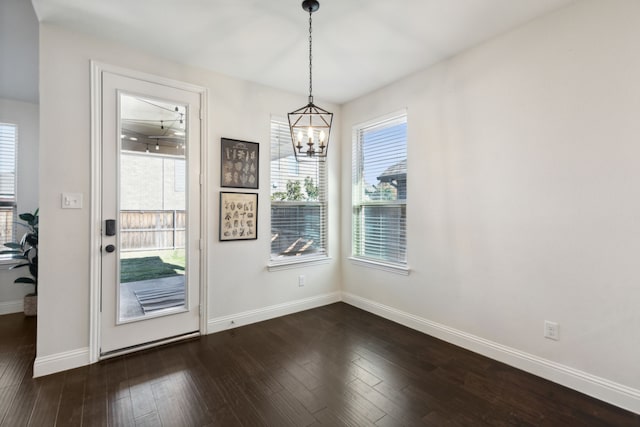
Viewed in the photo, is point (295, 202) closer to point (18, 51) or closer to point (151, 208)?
point (151, 208)

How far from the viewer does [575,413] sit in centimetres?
188

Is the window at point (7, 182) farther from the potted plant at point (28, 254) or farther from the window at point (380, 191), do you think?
the window at point (380, 191)

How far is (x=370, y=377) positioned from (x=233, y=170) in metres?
2.44

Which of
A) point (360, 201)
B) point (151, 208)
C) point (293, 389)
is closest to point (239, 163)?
point (151, 208)

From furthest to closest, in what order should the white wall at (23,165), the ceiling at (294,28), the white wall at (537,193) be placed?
the white wall at (23,165)
the ceiling at (294,28)
the white wall at (537,193)

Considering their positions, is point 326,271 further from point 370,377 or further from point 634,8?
point 634,8

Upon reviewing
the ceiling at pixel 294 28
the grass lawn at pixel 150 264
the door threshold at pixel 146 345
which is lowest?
the door threshold at pixel 146 345

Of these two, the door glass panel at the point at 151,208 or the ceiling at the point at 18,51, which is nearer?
the ceiling at the point at 18,51

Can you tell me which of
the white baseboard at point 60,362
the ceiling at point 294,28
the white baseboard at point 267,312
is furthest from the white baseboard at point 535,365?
the white baseboard at point 60,362

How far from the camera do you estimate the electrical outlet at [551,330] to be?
2.22 m

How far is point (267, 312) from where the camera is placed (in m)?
3.54

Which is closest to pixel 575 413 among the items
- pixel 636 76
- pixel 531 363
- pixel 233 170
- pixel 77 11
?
pixel 531 363

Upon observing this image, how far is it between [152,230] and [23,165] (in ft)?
8.69

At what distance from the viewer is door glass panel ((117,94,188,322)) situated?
270cm
